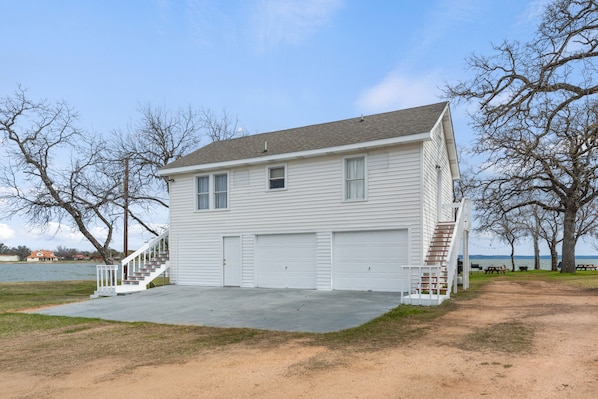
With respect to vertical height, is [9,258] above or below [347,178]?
below

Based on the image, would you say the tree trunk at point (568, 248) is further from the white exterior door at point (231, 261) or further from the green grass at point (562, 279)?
the white exterior door at point (231, 261)

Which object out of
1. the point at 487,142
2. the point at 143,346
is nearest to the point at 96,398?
the point at 143,346

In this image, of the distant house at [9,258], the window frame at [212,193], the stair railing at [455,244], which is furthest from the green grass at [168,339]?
the distant house at [9,258]

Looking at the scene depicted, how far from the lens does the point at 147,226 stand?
2641 centimetres

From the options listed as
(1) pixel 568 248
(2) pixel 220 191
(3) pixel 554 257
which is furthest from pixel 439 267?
(3) pixel 554 257

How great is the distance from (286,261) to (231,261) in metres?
2.52

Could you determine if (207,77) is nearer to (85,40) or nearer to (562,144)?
(85,40)

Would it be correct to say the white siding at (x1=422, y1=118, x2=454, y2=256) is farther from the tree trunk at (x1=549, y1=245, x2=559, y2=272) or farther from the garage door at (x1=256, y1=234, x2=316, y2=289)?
the tree trunk at (x1=549, y1=245, x2=559, y2=272)

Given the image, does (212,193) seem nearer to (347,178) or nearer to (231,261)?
(231,261)

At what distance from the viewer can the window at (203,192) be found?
18.7m

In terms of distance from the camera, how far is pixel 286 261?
54.7 feet

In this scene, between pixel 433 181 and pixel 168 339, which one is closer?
pixel 168 339

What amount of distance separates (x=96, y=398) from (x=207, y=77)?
12539 mm

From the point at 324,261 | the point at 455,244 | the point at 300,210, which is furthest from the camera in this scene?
the point at 300,210
